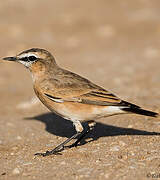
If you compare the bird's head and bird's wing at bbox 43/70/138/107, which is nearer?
bird's wing at bbox 43/70/138/107

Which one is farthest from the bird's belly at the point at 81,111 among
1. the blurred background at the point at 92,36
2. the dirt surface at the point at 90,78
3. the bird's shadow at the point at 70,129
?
the blurred background at the point at 92,36

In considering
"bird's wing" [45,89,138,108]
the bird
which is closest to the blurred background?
the bird

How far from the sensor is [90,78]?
1295 cm

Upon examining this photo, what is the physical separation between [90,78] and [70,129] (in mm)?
4057

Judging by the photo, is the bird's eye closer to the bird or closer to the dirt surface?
the bird

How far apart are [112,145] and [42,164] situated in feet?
4.42

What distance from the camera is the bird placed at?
7.27m

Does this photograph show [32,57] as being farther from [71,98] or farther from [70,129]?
[70,129]

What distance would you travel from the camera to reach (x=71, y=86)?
Answer: 765cm

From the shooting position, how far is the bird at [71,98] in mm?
7266

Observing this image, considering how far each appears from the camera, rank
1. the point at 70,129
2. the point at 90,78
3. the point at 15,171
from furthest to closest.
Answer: the point at 90,78, the point at 70,129, the point at 15,171

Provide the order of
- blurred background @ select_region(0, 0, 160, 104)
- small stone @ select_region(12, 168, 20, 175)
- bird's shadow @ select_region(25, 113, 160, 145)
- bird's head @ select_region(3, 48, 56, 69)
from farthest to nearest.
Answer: blurred background @ select_region(0, 0, 160, 104) < bird's shadow @ select_region(25, 113, 160, 145) < bird's head @ select_region(3, 48, 56, 69) < small stone @ select_region(12, 168, 20, 175)

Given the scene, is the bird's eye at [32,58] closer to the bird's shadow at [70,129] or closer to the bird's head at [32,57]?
the bird's head at [32,57]

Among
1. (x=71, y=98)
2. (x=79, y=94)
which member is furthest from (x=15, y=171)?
(x=79, y=94)
